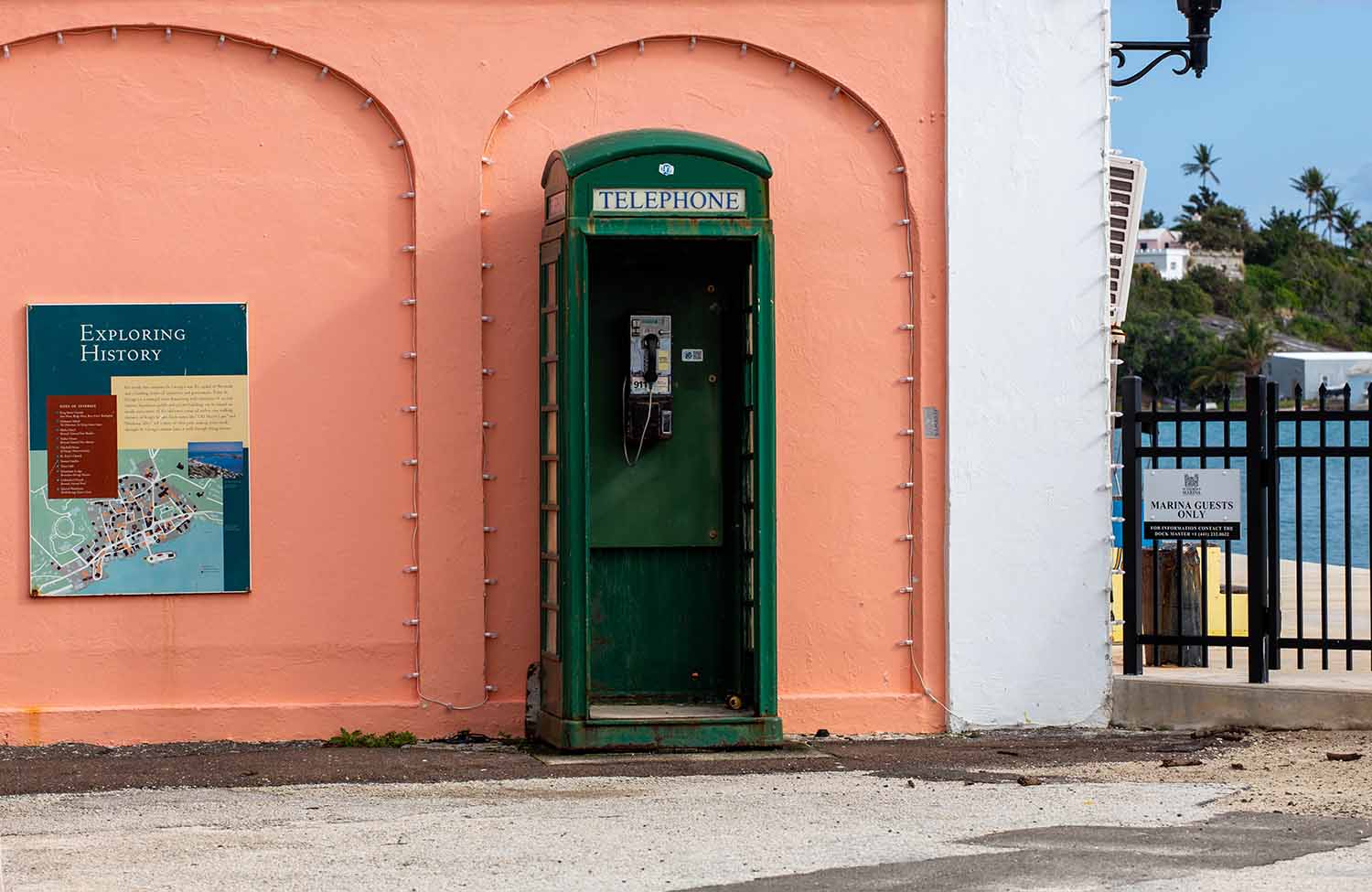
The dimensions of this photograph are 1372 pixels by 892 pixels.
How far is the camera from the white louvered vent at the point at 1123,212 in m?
13.2

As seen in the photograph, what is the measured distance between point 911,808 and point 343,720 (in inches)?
145

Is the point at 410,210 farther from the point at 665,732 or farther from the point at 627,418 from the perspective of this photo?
the point at 665,732

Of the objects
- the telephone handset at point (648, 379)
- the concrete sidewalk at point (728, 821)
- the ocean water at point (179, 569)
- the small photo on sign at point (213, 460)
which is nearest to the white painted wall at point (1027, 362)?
the concrete sidewalk at point (728, 821)

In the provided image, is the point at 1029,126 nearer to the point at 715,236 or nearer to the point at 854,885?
the point at 715,236

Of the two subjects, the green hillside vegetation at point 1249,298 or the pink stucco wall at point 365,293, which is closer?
the pink stucco wall at point 365,293

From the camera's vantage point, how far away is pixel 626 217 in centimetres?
979

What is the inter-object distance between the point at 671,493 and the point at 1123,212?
4.67 meters

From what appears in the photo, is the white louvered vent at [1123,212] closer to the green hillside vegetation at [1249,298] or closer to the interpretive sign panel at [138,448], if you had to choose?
the interpretive sign panel at [138,448]

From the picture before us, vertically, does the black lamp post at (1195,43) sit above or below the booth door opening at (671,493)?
above

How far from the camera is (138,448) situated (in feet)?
34.3

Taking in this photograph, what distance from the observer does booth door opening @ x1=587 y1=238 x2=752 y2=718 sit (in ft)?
34.2

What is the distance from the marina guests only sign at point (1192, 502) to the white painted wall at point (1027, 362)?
0.91 feet

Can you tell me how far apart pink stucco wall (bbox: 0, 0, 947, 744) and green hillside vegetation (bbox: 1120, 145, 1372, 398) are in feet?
179

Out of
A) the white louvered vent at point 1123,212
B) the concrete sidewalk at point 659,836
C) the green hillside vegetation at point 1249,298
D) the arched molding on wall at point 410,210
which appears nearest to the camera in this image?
the concrete sidewalk at point 659,836
